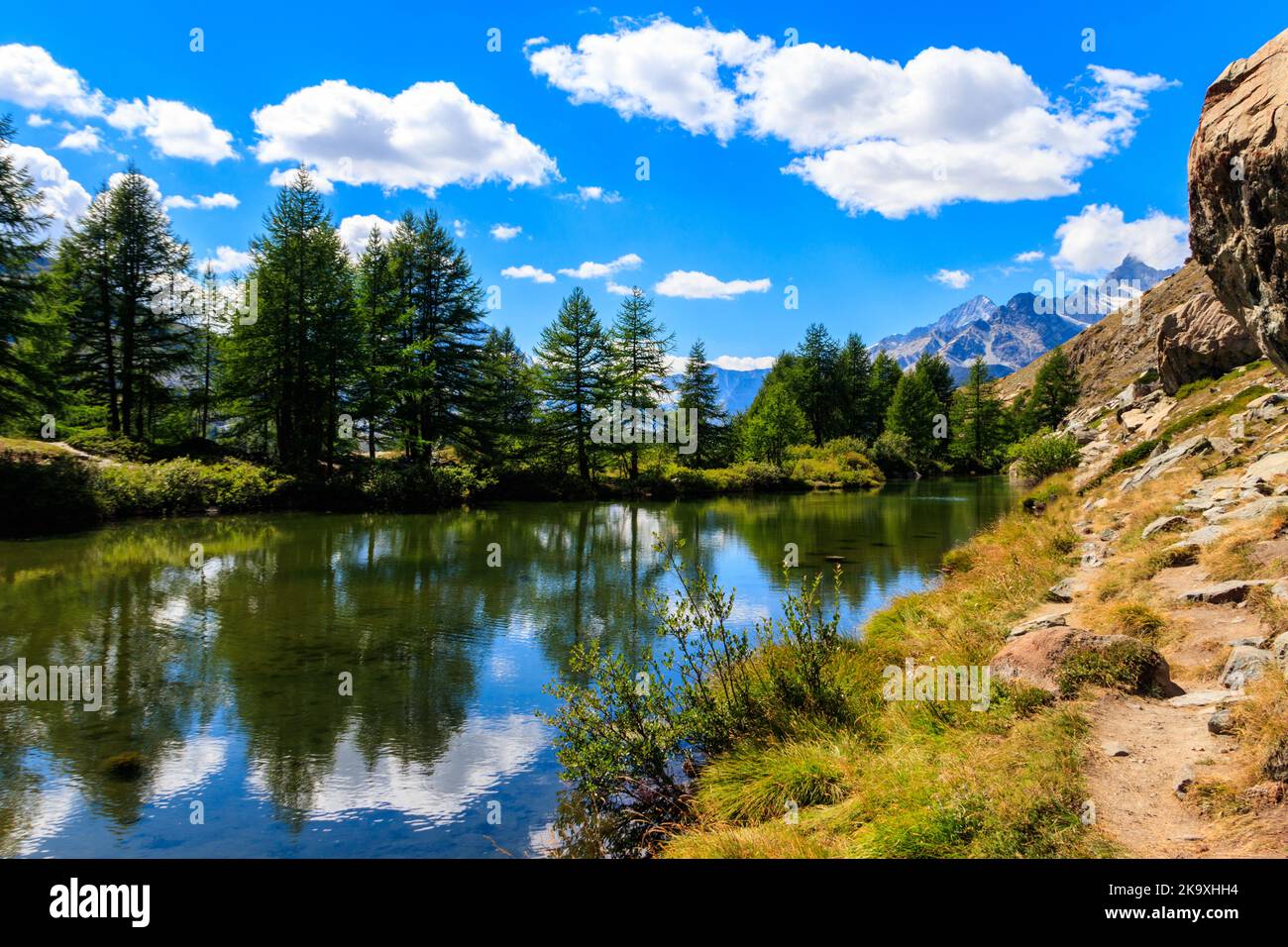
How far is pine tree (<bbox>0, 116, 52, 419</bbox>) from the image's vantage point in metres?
28.3

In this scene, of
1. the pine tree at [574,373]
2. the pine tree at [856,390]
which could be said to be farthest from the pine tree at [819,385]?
the pine tree at [574,373]

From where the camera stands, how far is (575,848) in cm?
611

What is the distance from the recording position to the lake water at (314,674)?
656cm

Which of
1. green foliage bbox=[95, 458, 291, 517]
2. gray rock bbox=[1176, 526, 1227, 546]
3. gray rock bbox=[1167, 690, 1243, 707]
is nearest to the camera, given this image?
gray rock bbox=[1167, 690, 1243, 707]

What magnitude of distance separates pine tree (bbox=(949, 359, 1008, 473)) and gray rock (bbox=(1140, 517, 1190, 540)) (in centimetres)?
7843

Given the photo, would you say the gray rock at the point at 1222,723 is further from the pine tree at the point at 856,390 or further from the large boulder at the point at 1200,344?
the pine tree at the point at 856,390

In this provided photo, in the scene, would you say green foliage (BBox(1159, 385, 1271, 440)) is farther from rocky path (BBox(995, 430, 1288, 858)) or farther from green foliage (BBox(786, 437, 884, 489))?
green foliage (BBox(786, 437, 884, 489))

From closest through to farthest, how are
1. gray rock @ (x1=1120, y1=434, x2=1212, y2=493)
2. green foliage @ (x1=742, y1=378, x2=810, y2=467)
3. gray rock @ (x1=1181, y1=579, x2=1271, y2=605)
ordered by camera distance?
gray rock @ (x1=1181, y1=579, x2=1271, y2=605), gray rock @ (x1=1120, y1=434, x2=1212, y2=493), green foliage @ (x1=742, y1=378, x2=810, y2=467)

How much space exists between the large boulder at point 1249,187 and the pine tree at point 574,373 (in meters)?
44.8

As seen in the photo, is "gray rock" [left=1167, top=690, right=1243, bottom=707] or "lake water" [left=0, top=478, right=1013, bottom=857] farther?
"lake water" [left=0, top=478, right=1013, bottom=857]

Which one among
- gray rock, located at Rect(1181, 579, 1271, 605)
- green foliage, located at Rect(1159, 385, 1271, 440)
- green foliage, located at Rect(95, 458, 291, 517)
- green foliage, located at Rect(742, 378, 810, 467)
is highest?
green foliage, located at Rect(742, 378, 810, 467)

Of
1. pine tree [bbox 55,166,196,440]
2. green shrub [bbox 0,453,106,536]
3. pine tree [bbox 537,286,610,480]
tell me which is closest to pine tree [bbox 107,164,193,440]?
pine tree [bbox 55,166,196,440]

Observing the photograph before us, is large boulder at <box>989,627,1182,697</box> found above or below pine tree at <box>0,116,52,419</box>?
below

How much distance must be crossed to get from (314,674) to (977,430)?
93.0 meters
